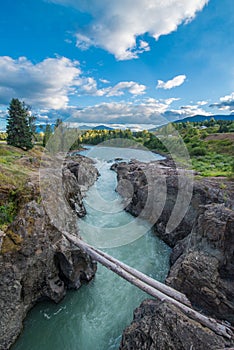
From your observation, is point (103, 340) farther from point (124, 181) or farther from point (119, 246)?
point (124, 181)

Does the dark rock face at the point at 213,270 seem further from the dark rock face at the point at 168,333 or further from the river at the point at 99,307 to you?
the river at the point at 99,307

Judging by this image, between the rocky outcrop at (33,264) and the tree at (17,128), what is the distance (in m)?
20.2

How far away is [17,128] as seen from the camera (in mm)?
27000

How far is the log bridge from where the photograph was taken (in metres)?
5.47

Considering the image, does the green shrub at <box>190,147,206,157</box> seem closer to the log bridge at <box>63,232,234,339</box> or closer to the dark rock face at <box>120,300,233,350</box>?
the log bridge at <box>63,232,234,339</box>

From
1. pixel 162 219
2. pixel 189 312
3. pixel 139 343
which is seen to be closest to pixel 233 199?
pixel 162 219

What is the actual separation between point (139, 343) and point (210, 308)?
269cm

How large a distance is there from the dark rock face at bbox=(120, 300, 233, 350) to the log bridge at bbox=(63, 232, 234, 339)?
30cm

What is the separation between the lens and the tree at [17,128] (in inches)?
1066

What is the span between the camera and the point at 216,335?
16.9ft

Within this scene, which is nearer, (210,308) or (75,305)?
(210,308)

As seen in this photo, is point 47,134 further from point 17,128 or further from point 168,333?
point 168,333

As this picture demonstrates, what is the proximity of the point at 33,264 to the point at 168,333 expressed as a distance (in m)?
5.43

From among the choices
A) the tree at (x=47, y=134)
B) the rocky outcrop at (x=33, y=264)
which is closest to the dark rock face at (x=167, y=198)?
the rocky outcrop at (x=33, y=264)
